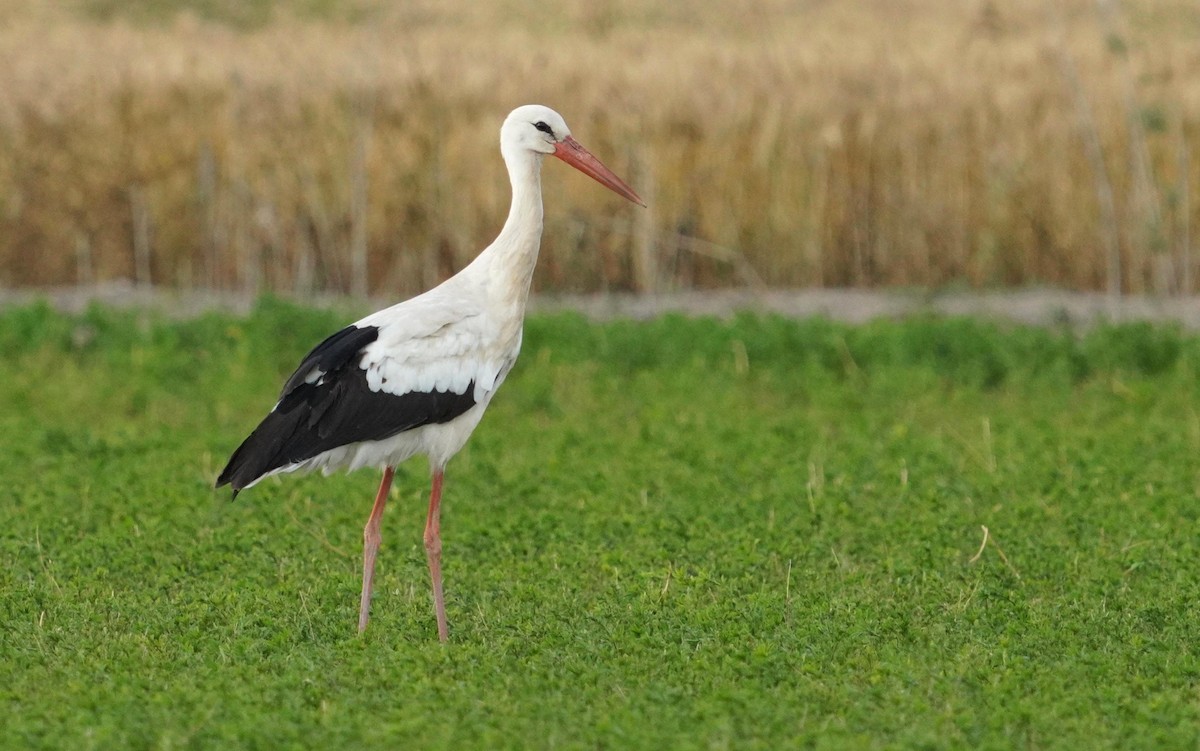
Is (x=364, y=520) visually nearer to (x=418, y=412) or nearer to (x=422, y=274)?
(x=418, y=412)

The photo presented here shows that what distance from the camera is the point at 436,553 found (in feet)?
22.9

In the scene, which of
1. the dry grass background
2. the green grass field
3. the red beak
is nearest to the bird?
the red beak

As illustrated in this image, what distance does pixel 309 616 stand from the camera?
22.3 feet

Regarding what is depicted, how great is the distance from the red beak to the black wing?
45.7 inches

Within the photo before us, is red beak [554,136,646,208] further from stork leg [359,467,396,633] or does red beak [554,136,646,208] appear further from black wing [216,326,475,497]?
stork leg [359,467,396,633]

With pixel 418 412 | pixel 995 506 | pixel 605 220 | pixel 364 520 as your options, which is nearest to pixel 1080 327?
pixel 605 220

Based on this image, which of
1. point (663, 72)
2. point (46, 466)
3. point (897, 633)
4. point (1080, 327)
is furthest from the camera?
point (663, 72)

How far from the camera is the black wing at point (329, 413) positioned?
→ 22.1 feet

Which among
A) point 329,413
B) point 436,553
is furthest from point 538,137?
point 436,553

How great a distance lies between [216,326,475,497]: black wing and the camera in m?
6.72

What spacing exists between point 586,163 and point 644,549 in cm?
169

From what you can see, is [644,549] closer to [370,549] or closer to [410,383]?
[370,549]

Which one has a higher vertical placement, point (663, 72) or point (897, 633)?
point (663, 72)

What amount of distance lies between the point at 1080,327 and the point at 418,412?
818 cm
